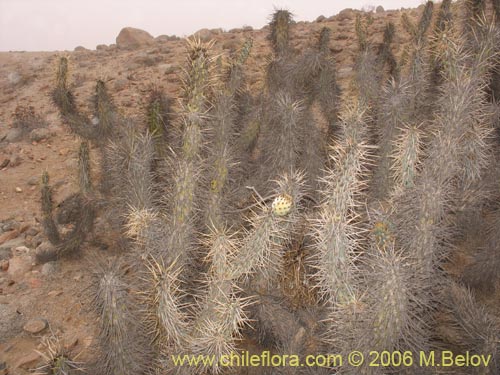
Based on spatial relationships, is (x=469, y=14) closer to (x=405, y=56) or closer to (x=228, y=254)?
(x=405, y=56)

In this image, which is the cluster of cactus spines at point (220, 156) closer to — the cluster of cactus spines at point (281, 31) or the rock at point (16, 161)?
the cluster of cactus spines at point (281, 31)

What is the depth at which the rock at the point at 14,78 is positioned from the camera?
41.2 feet

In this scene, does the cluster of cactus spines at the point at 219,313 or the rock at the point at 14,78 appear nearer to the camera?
the cluster of cactus spines at the point at 219,313

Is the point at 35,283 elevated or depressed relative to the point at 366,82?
depressed

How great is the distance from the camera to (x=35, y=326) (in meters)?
4.48

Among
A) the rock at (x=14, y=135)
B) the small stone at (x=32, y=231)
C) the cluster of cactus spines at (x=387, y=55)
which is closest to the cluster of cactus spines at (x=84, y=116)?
the small stone at (x=32, y=231)

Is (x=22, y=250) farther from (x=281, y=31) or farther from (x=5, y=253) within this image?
(x=281, y=31)

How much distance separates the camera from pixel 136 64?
1210 centimetres

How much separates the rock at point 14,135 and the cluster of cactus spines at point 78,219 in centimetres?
452

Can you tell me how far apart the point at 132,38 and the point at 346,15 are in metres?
7.57

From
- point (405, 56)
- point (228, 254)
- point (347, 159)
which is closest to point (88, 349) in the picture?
point (228, 254)

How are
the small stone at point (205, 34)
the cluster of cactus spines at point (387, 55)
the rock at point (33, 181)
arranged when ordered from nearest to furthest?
the cluster of cactus spines at point (387, 55) < the rock at point (33, 181) < the small stone at point (205, 34)

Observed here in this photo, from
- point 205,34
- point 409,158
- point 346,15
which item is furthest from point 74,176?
point 346,15

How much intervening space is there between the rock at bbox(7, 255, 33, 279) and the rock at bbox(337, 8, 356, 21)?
9657 mm
